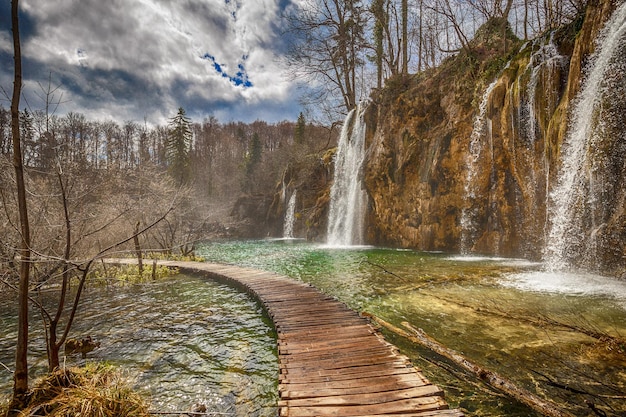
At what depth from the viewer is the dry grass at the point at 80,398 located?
2.77 meters

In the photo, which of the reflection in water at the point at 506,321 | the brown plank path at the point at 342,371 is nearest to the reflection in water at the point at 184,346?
the brown plank path at the point at 342,371

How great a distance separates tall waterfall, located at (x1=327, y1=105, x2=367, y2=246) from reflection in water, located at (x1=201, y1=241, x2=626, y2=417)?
464 inches

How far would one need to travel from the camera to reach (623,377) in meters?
3.70

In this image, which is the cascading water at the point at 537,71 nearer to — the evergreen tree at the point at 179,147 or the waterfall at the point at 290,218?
the waterfall at the point at 290,218

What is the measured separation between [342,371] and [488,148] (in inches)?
574

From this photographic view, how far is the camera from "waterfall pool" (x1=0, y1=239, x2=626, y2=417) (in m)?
3.74

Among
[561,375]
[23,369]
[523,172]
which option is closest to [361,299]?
[561,375]

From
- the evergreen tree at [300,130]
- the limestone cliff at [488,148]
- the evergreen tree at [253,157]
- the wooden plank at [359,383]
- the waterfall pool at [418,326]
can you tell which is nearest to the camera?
the wooden plank at [359,383]

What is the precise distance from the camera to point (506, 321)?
5754 mm

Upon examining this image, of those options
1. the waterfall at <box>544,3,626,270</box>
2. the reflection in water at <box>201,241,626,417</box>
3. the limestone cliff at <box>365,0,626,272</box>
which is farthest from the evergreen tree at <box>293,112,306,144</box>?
the waterfall at <box>544,3,626,270</box>

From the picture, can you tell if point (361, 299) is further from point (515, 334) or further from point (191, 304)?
point (191, 304)

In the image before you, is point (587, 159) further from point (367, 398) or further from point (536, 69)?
point (367, 398)

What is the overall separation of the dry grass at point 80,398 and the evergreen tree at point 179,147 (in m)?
36.6

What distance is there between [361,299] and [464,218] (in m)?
10.9
